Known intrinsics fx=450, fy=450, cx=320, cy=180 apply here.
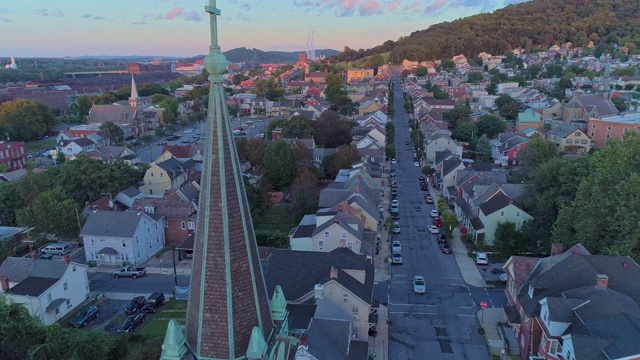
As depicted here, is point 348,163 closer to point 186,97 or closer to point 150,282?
point 150,282

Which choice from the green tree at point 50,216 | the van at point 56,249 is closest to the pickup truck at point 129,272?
the van at point 56,249

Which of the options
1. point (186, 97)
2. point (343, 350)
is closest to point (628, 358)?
point (343, 350)

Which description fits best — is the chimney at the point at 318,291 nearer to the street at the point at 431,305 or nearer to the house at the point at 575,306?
the street at the point at 431,305

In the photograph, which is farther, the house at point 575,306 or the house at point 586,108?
the house at point 586,108

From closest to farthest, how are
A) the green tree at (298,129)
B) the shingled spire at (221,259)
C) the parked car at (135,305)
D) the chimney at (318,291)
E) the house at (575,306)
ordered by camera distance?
the shingled spire at (221,259)
the house at (575,306)
the chimney at (318,291)
the parked car at (135,305)
the green tree at (298,129)

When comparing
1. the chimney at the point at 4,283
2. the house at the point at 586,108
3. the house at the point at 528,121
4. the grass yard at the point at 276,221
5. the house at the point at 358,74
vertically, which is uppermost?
the house at the point at 358,74

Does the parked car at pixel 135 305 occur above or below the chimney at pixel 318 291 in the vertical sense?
below


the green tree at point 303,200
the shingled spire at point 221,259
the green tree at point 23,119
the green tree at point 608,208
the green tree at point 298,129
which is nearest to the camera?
the shingled spire at point 221,259

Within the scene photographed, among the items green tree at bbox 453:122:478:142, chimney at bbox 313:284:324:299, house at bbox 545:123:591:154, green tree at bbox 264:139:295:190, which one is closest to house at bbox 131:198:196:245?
green tree at bbox 264:139:295:190
